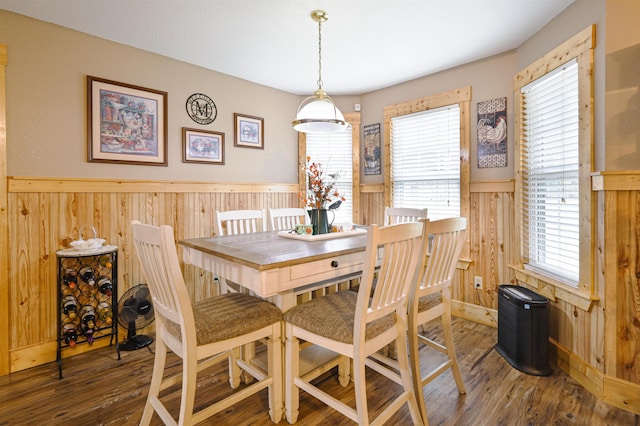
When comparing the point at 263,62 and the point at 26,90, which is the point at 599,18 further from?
the point at 26,90

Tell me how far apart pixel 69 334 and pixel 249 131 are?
7.99 ft

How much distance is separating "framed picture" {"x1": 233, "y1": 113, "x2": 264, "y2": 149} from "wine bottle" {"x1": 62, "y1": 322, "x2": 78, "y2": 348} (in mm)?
2153

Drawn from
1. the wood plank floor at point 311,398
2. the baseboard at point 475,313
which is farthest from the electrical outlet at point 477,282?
the wood plank floor at point 311,398

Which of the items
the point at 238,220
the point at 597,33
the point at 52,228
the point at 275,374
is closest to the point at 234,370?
the point at 275,374

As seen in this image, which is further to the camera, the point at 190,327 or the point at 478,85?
the point at 478,85

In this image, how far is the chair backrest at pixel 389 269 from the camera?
135 cm

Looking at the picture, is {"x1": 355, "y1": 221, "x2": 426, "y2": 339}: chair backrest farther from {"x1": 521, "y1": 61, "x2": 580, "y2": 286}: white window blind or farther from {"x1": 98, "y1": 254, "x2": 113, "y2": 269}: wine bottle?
{"x1": 98, "y1": 254, "x2": 113, "y2": 269}: wine bottle

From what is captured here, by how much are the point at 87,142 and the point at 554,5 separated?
3538 mm

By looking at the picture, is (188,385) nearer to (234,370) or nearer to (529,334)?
(234,370)

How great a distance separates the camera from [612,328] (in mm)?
1896

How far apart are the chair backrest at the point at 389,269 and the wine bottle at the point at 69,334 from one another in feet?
7.37

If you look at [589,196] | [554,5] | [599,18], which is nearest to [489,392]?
[589,196]

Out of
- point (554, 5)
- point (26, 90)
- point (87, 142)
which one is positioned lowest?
point (87, 142)

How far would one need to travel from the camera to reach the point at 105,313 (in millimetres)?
2568
